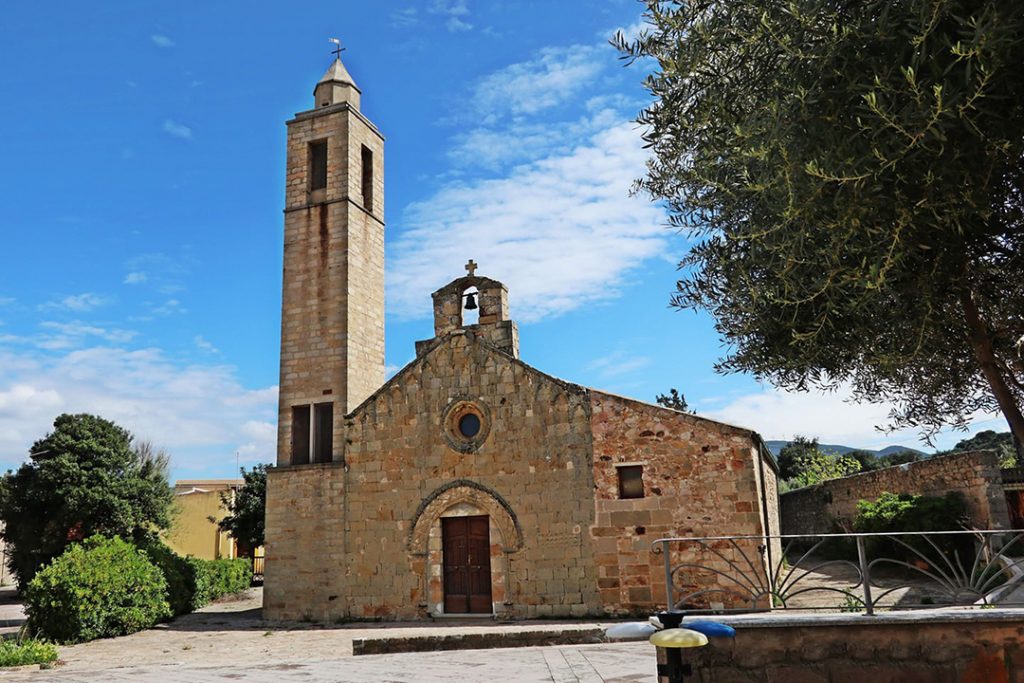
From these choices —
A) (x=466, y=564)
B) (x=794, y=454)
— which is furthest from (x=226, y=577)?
(x=794, y=454)

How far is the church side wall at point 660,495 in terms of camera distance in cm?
1510

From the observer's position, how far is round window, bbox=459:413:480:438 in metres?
17.6

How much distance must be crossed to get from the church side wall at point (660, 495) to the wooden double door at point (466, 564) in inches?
103

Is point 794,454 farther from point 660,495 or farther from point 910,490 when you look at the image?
point 660,495

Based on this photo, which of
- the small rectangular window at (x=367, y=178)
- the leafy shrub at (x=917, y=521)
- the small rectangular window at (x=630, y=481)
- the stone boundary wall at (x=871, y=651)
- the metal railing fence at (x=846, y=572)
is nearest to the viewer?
the stone boundary wall at (x=871, y=651)

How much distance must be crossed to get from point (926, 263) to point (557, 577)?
11.4 metres

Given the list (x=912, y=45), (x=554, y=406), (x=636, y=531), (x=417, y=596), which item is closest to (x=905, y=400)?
(x=912, y=45)

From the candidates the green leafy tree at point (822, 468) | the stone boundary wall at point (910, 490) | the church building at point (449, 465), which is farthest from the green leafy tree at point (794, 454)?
the church building at point (449, 465)

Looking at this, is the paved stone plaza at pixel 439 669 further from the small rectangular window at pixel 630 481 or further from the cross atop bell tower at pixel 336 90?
the cross atop bell tower at pixel 336 90

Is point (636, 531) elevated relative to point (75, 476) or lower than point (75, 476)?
lower

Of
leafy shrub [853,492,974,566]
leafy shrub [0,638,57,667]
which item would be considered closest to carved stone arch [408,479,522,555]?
leafy shrub [0,638,57,667]

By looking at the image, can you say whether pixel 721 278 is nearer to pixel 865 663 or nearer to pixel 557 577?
pixel 865 663

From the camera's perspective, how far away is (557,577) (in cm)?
1608

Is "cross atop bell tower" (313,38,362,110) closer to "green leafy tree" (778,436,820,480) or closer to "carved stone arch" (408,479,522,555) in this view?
"carved stone arch" (408,479,522,555)
